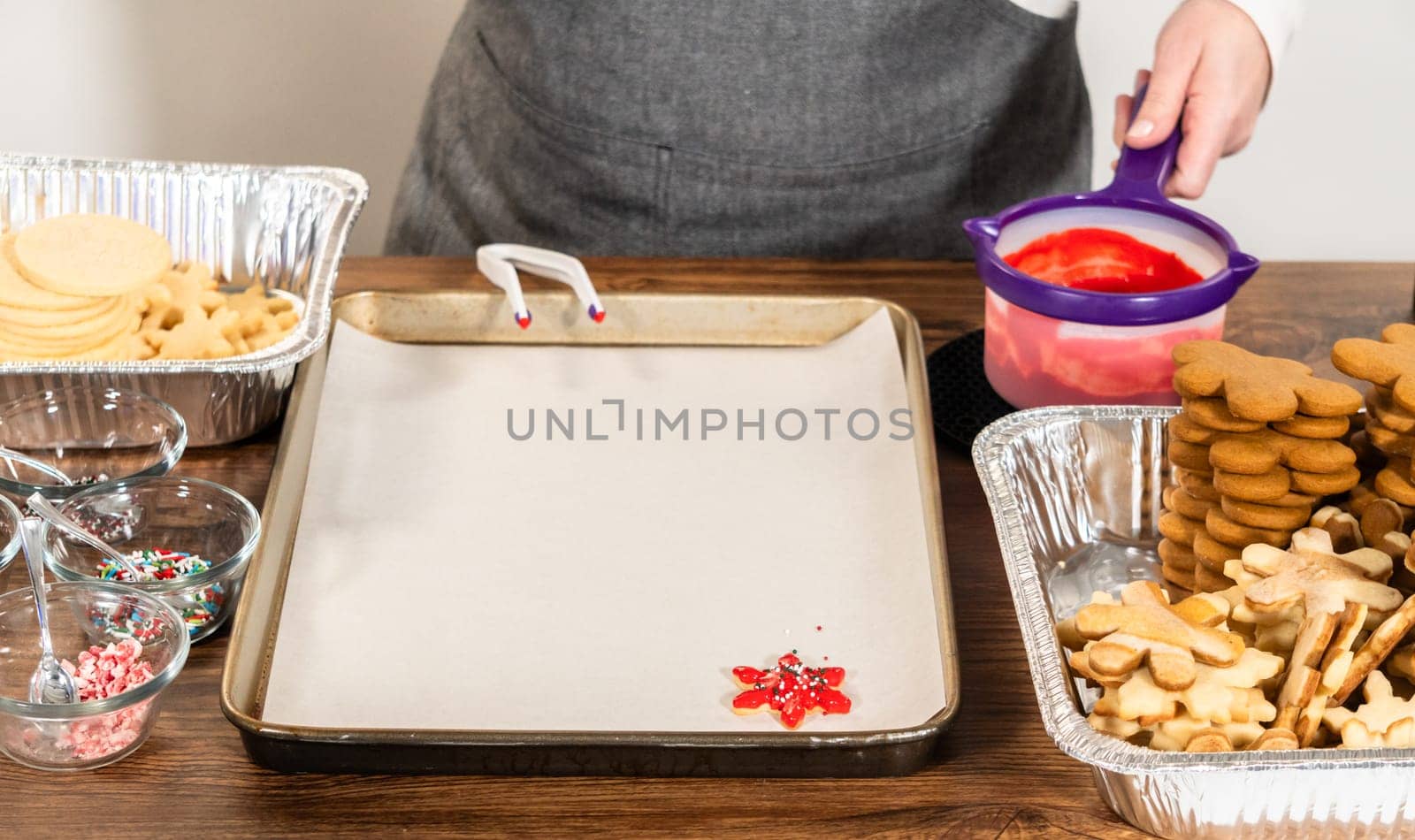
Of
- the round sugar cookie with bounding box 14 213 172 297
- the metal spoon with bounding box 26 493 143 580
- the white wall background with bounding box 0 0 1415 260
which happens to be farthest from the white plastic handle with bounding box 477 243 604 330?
the white wall background with bounding box 0 0 1415 260

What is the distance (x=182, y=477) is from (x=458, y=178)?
618mm

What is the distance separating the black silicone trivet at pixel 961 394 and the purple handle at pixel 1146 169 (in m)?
0.16

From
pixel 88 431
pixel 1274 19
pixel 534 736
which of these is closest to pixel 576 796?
pixel 534 736

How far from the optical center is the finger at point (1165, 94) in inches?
39.4

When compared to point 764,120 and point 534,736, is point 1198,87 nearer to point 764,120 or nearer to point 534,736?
point 764,120

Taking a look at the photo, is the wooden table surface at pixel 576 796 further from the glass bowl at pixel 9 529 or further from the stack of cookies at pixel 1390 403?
the stack of cookies at pixel 1390 403

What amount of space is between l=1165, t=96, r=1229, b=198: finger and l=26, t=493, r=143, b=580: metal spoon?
0.78 metres

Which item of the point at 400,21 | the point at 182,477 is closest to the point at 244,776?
the point at 182,477

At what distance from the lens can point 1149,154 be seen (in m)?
1.01

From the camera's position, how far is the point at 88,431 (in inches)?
35.0

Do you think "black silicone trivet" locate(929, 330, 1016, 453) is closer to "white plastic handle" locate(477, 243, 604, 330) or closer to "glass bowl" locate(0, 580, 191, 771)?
"white plastic handle" locate(477, 243, 604, 330)

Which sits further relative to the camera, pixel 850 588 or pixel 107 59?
pixel 107 59

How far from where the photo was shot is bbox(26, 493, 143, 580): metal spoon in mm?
751

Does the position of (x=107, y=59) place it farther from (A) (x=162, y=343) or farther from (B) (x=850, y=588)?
(B) (x=850, y=588)
